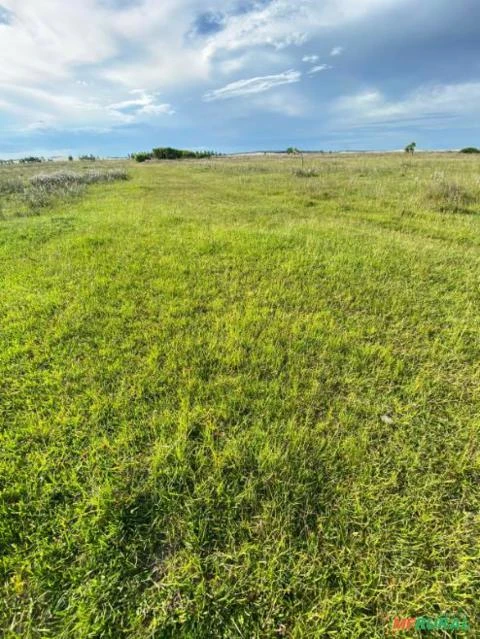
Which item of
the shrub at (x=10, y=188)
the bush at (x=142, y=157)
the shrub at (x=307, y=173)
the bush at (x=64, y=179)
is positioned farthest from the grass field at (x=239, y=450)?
the bush at (x=142, y=157)

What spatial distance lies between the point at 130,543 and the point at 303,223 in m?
7.52

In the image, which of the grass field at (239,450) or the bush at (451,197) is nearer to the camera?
the grass field at (239,450)

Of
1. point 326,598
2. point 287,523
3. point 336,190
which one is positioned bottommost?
point 326,598

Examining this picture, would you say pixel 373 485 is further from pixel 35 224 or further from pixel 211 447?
pixel 35 224

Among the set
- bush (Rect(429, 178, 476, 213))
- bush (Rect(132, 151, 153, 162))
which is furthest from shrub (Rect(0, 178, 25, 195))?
bush (Rect(132, 151, 153, 162))

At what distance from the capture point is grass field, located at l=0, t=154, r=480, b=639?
5.29 ft

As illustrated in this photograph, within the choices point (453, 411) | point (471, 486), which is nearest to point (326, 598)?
point (471, 486)

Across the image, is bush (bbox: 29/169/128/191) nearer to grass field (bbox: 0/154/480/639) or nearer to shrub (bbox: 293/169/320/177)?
shrub (bbox: 293/169/320/177)

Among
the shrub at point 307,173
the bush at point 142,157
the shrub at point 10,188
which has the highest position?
the bush at point 142,157

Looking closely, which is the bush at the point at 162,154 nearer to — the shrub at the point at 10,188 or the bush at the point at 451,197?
the shrub at the point at 10,188

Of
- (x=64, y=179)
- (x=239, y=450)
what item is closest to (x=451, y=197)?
(x=239, y=450)

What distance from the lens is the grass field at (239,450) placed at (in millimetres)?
1612

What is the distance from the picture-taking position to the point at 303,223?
25.9ft

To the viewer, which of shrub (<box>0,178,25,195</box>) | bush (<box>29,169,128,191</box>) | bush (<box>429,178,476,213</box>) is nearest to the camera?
bush (<box>429,178,476,213</box>)
